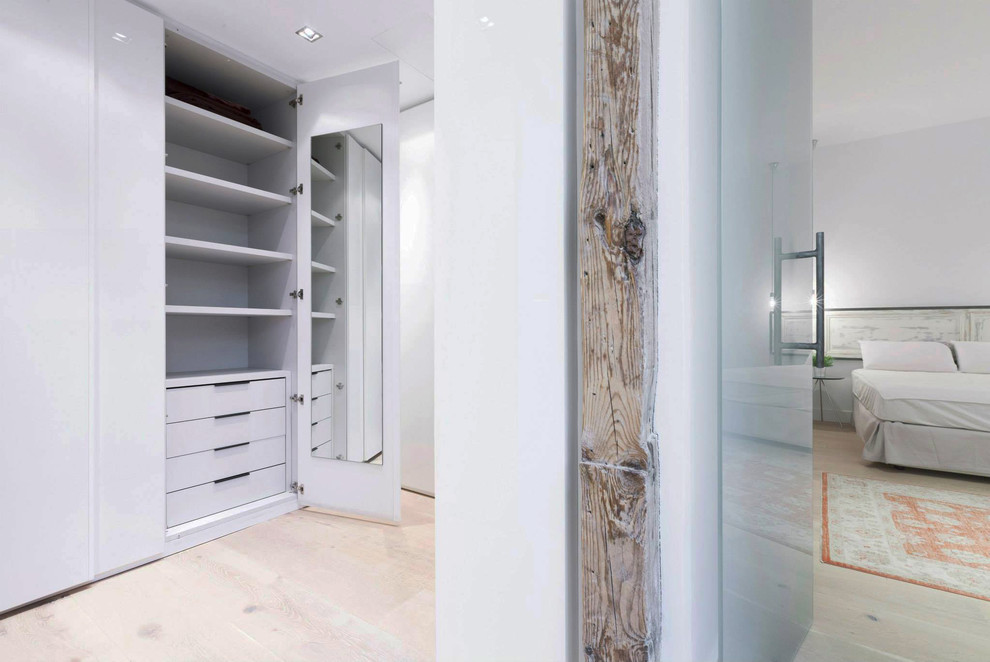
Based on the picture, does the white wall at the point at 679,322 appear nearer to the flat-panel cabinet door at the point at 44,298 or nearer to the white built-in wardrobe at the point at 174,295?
the white built-in wardrobe at the point at 174,295

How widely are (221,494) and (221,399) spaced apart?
0.49 meters

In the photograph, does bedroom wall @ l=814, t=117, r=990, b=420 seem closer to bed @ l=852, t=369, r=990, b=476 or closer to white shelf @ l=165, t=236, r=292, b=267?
bed @ l=852, t=369, r=990, b=476

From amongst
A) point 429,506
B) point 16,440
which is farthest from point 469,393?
point 429,506

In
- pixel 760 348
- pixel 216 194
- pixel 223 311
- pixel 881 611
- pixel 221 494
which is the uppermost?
pixel 216 194

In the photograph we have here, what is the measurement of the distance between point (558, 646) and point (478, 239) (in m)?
0.75

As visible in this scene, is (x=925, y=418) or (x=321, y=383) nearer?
(x=925, y=418)

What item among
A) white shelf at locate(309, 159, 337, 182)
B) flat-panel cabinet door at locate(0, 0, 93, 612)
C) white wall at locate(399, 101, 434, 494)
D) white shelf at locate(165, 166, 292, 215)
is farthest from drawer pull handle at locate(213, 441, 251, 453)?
white shelf at locate(309, 159, 337, 182)

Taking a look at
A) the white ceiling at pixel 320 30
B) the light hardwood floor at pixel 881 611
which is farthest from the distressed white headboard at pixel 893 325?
the white ceiling at pixel 320 30

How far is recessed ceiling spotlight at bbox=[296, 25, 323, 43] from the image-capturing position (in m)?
2.23

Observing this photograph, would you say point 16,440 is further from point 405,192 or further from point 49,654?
point 405,192

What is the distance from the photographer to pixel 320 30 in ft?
7.37

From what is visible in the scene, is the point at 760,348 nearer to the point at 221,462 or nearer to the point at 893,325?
the point at 893,325

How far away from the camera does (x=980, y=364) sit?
645 mm

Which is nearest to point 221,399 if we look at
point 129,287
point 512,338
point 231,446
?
point 231,446
